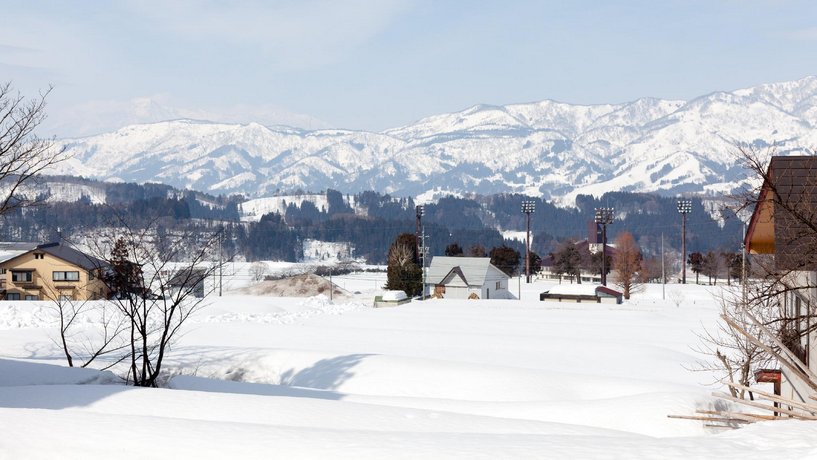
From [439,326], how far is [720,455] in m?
37.8

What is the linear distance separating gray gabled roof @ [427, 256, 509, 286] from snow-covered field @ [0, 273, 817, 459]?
72.7ft

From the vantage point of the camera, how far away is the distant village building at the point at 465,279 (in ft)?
262

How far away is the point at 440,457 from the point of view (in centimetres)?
973

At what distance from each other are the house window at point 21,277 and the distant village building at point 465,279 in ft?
125

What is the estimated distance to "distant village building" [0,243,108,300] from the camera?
6297 centimetres

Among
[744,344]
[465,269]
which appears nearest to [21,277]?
[465,269]

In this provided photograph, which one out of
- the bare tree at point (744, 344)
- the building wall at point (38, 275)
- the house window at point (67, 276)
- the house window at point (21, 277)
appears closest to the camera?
the bare tree at point (744, 344)

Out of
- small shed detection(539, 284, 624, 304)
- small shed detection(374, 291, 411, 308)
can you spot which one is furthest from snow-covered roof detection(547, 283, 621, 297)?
small shed detection(374, 291, 411, 308)

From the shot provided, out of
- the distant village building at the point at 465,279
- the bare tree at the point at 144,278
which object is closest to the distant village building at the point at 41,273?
the bare tree at the point at 144,278

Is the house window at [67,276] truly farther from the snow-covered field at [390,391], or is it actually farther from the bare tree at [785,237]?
the bare tree at [785,237]

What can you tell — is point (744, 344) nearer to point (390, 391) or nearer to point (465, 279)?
point (390, 391)

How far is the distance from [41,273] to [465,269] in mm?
41198

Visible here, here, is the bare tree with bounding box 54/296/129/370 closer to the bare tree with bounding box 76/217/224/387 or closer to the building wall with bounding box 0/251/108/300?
the bare tree with bounding box 76/217/224/387

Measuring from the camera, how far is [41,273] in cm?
6375
